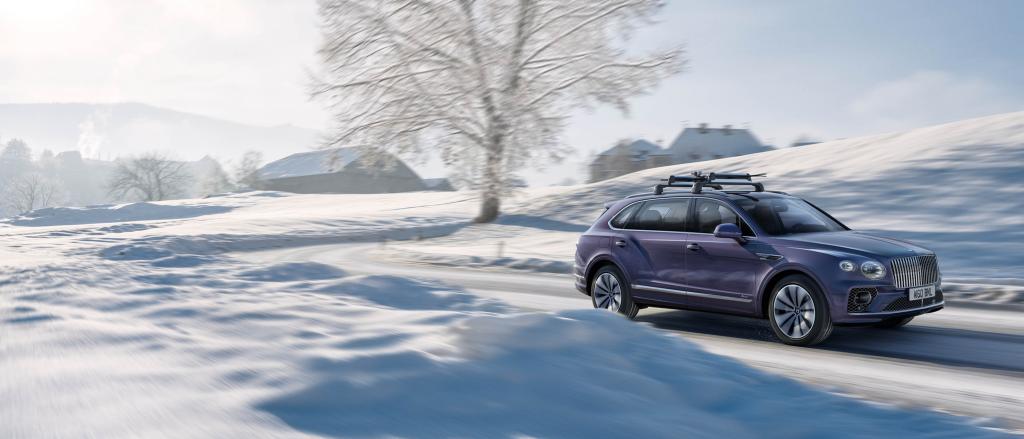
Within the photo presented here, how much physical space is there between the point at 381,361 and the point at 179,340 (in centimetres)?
150

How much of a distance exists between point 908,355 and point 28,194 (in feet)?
453

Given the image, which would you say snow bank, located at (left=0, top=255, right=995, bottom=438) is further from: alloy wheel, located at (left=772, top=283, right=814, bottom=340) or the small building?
the small building

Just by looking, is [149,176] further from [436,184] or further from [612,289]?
[612,289]

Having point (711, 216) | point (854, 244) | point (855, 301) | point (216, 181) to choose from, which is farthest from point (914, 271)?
point (216, 181)

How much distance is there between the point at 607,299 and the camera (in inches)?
402

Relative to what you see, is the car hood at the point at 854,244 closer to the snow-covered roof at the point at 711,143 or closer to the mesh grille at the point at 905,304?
the mesh grille at the point at 905,304

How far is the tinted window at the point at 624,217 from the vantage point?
33.4 ft

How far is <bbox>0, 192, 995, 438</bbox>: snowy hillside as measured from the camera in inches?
144

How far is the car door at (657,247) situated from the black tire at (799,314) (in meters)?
1.24

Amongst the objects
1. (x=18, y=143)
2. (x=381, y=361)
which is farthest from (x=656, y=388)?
(x=18, y=143)

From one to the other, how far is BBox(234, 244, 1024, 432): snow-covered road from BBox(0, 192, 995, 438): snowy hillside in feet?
4.15

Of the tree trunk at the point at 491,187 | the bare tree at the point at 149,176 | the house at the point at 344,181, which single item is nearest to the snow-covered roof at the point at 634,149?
the house at the point at 344,181

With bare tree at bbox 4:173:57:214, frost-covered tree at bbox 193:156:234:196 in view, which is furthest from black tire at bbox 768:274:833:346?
bare tree at bbox 4:173:57:214

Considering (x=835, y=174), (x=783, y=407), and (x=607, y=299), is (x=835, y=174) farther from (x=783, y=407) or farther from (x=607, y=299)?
(x=783, y=407)
